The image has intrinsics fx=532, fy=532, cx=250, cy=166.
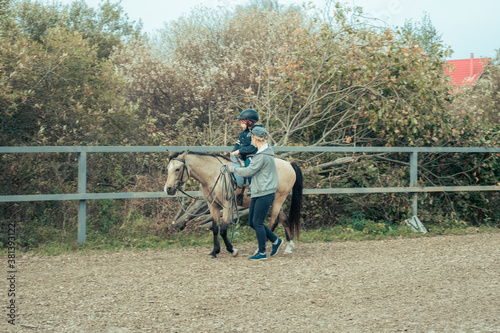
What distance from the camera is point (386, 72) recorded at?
10867 mm

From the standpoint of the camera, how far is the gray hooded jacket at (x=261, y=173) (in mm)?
7371

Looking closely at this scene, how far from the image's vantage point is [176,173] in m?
7.49

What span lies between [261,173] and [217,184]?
76 cm

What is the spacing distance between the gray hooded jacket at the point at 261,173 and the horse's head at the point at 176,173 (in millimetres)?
739

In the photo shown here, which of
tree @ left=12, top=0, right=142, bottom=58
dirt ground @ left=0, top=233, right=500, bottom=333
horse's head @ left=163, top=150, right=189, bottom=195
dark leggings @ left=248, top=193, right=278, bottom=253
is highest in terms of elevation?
tree @ left=12, top=0, right=142, bottom=58

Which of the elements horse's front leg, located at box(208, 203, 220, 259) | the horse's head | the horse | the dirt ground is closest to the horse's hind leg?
the horse

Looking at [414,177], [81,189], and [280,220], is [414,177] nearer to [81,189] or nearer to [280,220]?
[280,220]

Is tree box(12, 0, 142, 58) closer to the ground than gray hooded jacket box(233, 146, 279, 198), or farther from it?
farther from it

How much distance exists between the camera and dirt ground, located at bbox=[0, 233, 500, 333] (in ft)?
15.0

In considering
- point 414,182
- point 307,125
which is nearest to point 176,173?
point 307,125

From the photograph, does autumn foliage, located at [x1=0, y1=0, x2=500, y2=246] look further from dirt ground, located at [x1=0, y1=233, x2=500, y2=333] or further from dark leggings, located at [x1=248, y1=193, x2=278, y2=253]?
dark leggings, located at [x1=248, y1=193, x2=278, y2=253]

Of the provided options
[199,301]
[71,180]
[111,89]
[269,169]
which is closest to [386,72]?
[269,169]

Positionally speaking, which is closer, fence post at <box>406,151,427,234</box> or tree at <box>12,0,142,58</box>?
fence post at <box>406,151,427,234</box>

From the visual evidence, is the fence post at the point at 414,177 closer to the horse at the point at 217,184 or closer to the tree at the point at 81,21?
the horse at the point at 217,184
